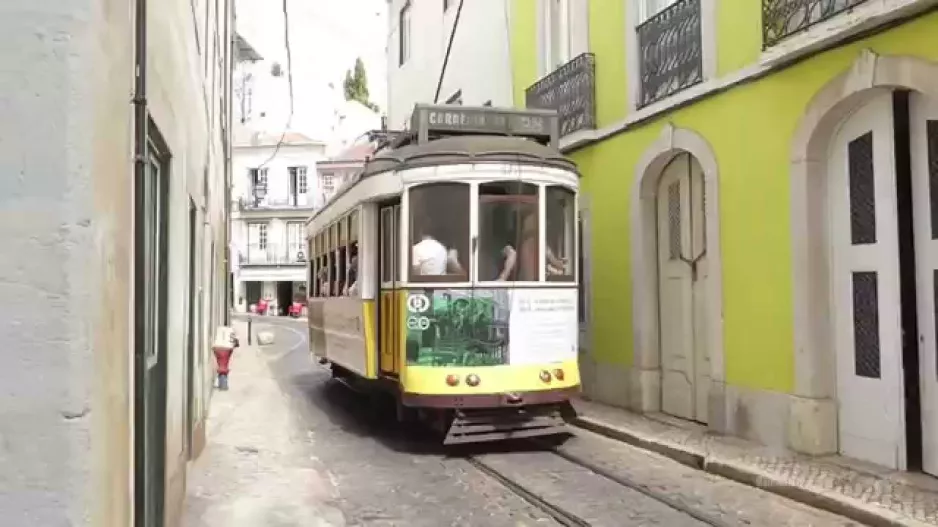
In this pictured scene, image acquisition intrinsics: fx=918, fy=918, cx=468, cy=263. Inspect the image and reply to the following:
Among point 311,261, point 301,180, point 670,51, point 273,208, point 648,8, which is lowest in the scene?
point 311,261

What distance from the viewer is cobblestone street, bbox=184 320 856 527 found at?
6.86m

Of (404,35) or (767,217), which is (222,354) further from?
(404,35)

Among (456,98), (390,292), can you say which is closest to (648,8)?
(390,292)

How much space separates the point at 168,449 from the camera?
5414mm

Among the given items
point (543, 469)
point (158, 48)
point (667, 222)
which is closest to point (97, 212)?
point (158, 48)

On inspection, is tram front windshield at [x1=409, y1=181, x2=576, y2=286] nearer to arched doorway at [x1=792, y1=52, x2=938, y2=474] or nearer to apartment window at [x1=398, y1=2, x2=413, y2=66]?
arched doorway at [x1=792, y1=52, x2=938, y2=474]

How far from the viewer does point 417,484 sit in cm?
823

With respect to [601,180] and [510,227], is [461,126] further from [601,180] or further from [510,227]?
[601,180]

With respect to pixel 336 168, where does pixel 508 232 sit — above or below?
below

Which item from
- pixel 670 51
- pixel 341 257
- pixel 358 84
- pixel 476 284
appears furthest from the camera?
pixel 358 84

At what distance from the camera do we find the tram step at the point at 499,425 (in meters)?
9.24

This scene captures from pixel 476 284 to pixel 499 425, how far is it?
1474 millimetres

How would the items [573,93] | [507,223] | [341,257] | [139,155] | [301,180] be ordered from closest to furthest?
[139,155]
[507,223]
[341,257]
[573,93]
[301,180]

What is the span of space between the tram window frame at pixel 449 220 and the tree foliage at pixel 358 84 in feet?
233
